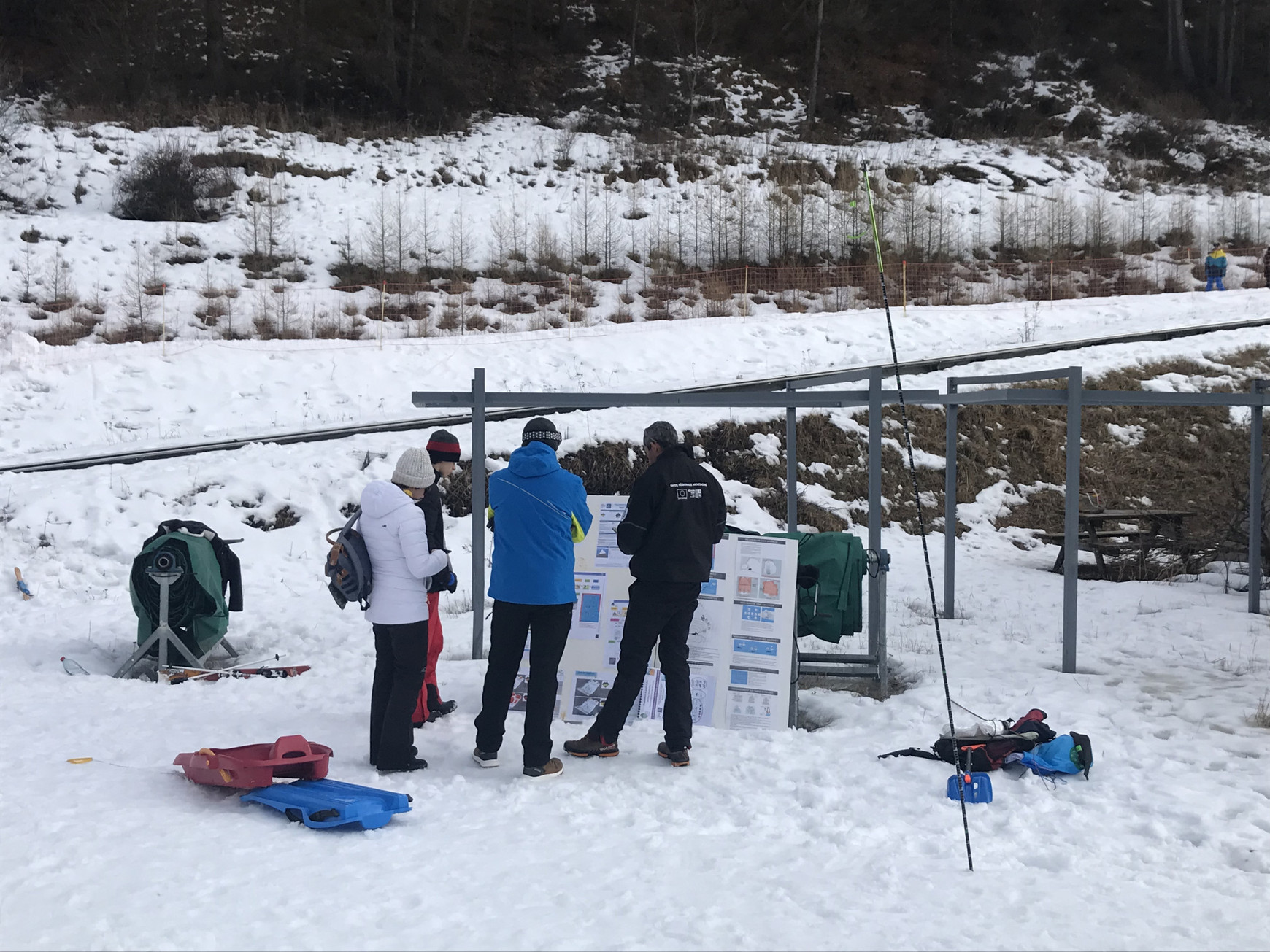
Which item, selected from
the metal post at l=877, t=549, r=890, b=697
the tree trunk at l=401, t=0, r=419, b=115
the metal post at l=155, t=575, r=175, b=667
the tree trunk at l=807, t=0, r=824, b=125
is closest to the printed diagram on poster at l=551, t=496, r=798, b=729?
the metal post at l=877, t=549, r=890, b=697

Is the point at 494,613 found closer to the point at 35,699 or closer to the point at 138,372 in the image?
the point at 35,699

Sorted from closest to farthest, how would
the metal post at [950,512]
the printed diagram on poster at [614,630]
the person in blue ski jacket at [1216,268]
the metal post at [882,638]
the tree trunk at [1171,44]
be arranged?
the printed diagram on poster at [614,630], the metal post at [882,638], the metal post at [950,512], the person in blue ski jacket at [1216,268], the tree trunk at [1171,44]

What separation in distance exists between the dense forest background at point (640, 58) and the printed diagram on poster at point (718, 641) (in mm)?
33082

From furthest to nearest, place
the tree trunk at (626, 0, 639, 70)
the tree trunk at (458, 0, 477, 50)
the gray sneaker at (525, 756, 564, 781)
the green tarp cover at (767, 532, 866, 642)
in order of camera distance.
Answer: the tree trunk at (626, 0, 639, 70), the tree trunk at (458, 0, 477, 50), the green tarp cover at (767, 532, 866, 642), the gray sneaker at (525, 756, 564, 781)

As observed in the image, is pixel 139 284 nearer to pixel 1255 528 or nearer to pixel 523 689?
pixel 523 689

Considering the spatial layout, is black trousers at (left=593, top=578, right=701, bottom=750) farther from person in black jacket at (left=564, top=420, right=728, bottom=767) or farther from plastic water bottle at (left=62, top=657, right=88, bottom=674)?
plastic water bottle at (left=62, top=657, right=88, bottom=674)

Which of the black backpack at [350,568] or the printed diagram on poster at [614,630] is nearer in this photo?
the black backpack at [350,568]

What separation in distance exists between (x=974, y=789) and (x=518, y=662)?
2510 mm

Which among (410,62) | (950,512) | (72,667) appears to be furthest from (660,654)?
(410,62)

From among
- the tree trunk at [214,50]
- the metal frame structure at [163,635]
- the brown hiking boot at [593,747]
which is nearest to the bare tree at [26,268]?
the tree trunk at [214,50]

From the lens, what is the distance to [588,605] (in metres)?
7.46

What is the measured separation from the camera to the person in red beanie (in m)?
6.81

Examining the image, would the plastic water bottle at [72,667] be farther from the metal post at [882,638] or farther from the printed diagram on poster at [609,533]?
the metal post at [882,638]

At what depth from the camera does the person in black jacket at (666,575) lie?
6.15 meters
